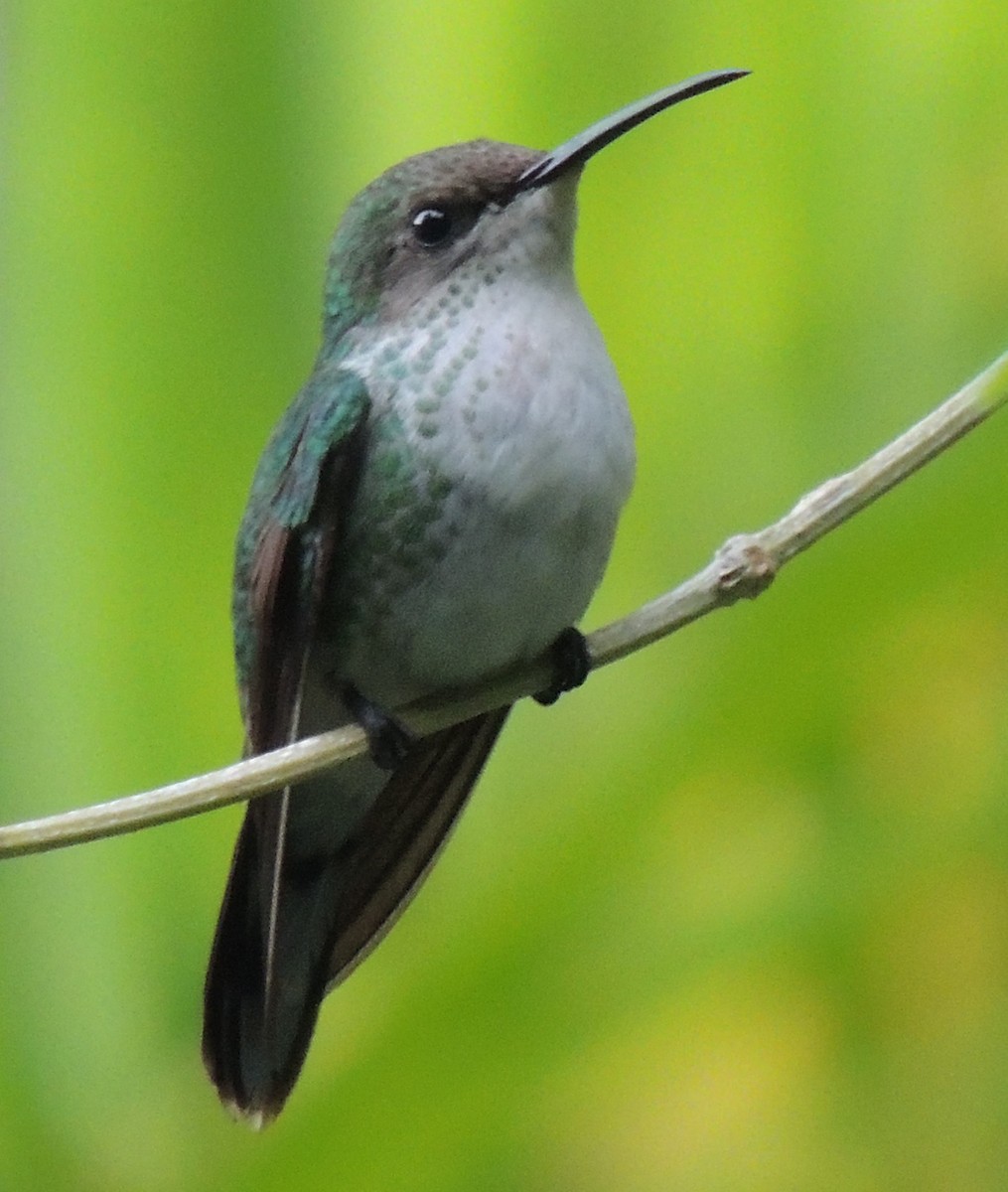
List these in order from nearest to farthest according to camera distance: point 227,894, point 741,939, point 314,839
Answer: point 741,939 → point 227,894 → point 314,839

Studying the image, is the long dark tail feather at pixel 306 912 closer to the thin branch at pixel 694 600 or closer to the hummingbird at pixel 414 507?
the hummingbird at pixel 414 507

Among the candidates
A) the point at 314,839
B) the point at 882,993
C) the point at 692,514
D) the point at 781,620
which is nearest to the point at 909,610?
the point at 781,620

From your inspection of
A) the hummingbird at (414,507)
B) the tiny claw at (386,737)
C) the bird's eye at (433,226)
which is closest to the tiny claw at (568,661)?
the hummingbird at (414,507)

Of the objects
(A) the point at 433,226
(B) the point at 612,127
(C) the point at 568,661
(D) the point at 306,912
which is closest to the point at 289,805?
(D) the point at 306,912

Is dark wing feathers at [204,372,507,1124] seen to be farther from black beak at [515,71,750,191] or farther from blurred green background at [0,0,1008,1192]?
black beak at [515,71,750,191]

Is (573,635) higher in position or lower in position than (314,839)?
higher

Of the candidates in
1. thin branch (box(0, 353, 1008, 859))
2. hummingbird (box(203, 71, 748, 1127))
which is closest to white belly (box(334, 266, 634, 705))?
hummingbird (box(203, 71, 748, 1127))

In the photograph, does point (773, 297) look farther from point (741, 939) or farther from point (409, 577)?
point (741, 939)
